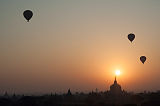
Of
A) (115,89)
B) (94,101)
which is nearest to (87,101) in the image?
(94,101)

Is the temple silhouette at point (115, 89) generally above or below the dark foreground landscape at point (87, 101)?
above

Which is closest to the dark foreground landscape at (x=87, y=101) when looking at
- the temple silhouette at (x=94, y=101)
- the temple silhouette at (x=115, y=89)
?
the temple silhouette at (x=94, y=101)

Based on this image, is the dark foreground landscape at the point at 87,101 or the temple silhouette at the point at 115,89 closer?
the dark foreground landscape at the point at 87,101

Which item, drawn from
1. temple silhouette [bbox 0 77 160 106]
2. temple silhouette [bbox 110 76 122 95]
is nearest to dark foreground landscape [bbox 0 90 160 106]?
temple silhouette [bbox 0 77 160 106]

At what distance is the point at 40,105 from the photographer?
113 meters

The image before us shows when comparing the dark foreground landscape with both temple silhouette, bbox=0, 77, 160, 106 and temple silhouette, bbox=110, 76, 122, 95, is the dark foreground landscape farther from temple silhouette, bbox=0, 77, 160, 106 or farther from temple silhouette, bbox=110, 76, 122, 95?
temple silhouette, bbox=110, 76, 122, 95

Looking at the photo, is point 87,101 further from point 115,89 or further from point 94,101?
Result: point 115,89

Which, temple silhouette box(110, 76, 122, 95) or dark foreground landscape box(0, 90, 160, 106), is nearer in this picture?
dark foreground landscape box(0, 90, 160, 106)

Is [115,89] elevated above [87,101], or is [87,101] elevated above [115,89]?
[115,89]

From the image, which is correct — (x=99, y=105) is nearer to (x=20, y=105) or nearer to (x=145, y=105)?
(x=145, y=105)

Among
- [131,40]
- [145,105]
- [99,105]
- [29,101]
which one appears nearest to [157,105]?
[145,105]

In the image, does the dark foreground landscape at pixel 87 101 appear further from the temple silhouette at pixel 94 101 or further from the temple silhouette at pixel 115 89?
the temple silhouette at pixel 115 89

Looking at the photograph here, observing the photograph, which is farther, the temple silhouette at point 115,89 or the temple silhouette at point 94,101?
the temple silhouette at point 115,89

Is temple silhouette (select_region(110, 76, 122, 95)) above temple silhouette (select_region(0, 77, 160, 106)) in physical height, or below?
above
